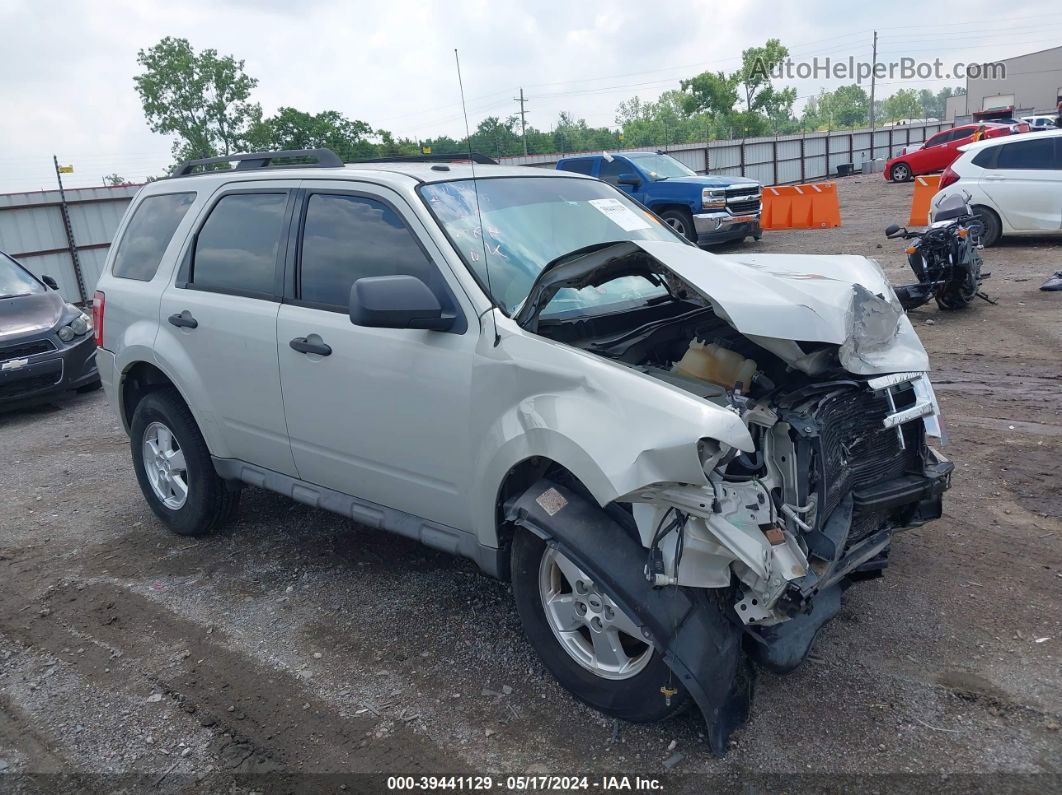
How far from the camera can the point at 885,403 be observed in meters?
3.32

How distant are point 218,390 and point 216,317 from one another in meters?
0.39

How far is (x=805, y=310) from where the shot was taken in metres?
2.91

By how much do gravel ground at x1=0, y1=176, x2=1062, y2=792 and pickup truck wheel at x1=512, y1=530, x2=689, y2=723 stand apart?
0.53 feet

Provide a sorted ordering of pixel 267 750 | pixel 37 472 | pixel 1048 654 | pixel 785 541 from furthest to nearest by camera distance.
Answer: pixel 37 472 → pixel 1048 654 → pixel 267 750 → pixel 785 541

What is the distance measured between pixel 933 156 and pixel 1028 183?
1716 centimetres

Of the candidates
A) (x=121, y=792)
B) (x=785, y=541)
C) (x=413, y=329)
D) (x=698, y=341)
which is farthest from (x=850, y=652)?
(x=121, y=792)

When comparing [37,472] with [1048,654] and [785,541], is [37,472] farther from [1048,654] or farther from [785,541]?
[1048,654]

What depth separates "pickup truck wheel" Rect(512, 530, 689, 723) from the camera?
2953 mm

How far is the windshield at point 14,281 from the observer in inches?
360

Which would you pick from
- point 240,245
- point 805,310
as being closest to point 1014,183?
point 805,310

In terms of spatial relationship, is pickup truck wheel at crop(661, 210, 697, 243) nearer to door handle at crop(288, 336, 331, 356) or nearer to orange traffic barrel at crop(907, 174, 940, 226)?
orange traffic barrel at crop(907, 174, 940, 226)

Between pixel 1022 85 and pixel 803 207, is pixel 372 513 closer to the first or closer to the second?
pixel 803 207

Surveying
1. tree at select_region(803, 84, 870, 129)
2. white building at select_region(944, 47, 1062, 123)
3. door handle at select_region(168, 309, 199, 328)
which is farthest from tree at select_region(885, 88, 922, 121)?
door handle at select_region(168, 309, 199, 328)

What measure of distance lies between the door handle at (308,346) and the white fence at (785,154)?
19891 mm
